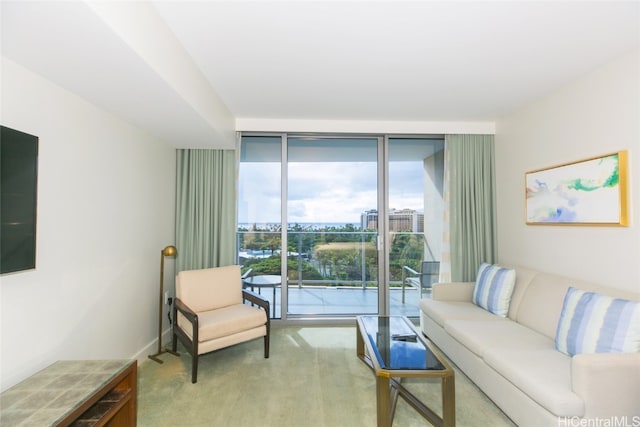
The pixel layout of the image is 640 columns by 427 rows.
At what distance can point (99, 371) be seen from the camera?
1699 millimetres

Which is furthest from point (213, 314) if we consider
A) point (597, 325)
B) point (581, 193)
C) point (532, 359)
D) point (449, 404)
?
point (581, 193)

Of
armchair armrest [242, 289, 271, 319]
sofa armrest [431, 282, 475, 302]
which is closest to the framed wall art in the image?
sofa armrest [431, 282, 475, 302]

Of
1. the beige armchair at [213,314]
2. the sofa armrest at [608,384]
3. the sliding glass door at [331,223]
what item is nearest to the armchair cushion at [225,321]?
the beige armchair at [213,314]

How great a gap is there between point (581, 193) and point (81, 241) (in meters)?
4.01

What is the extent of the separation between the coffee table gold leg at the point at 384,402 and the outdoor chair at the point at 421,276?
2234 millimetres

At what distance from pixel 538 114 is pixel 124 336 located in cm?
454

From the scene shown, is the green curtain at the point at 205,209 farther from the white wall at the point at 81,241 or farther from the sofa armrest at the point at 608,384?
the sofa armrest at the point at 608,384

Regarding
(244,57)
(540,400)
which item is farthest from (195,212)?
(540,400)

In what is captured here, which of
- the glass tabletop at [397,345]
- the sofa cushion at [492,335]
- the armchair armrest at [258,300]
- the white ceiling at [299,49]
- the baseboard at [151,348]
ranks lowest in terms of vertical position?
the baseboard at [151,348]

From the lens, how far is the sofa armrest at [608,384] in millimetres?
1568

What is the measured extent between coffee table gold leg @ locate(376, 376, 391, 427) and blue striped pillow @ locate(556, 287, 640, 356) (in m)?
1.30

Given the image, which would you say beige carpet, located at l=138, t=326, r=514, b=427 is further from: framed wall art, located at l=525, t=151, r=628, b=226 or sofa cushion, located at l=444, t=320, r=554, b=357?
framed wall art, located at l=525, t=151, r=628, b=226

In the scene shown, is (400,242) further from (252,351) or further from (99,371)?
(99,371)

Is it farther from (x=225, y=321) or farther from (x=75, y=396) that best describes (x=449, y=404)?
(x=75, y=396)
